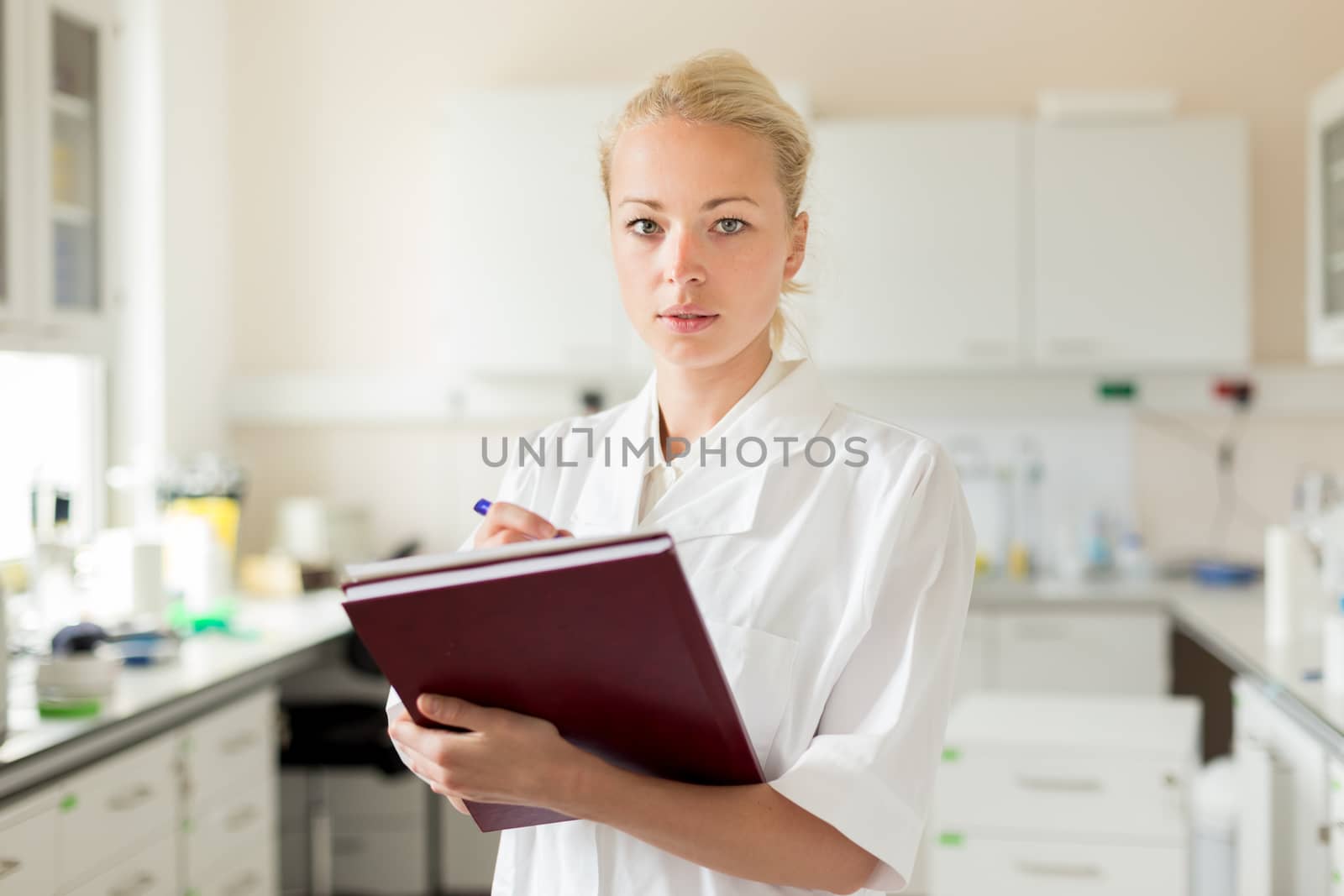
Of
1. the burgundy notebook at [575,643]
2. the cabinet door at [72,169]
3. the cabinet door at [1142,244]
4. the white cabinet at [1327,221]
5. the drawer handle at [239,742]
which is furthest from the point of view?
the cabinet door at [1142,244]

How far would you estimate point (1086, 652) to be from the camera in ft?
10.6

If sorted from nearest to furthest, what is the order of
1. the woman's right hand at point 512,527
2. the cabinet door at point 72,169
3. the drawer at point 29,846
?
the woman's right hand at point 512,527
the drawer at point 29,846
the cabinet door at point 72,169

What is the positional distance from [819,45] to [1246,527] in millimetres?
2035

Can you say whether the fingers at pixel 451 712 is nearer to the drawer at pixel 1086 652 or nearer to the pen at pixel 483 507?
the pen at pixel 483 507

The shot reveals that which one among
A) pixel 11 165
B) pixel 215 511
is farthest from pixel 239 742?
pixel 11 165

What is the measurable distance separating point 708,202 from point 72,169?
9.06 feet

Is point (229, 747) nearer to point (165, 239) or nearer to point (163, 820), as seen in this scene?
point (163, 820)

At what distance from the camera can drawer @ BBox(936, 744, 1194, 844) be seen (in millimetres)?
2193

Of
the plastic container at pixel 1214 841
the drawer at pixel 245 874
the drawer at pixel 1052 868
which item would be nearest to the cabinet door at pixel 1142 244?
the plastic container at pixel 1214 841

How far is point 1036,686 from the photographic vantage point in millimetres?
3258

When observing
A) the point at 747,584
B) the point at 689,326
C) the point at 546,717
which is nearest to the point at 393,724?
the point at 546,717

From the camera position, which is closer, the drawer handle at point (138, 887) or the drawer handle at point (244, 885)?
the drawer handle at point (138, 887)

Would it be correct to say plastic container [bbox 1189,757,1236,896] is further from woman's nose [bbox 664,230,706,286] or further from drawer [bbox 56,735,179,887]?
drawer [bbox 56,735,179,887]

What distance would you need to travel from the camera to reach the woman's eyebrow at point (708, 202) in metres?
1.03
